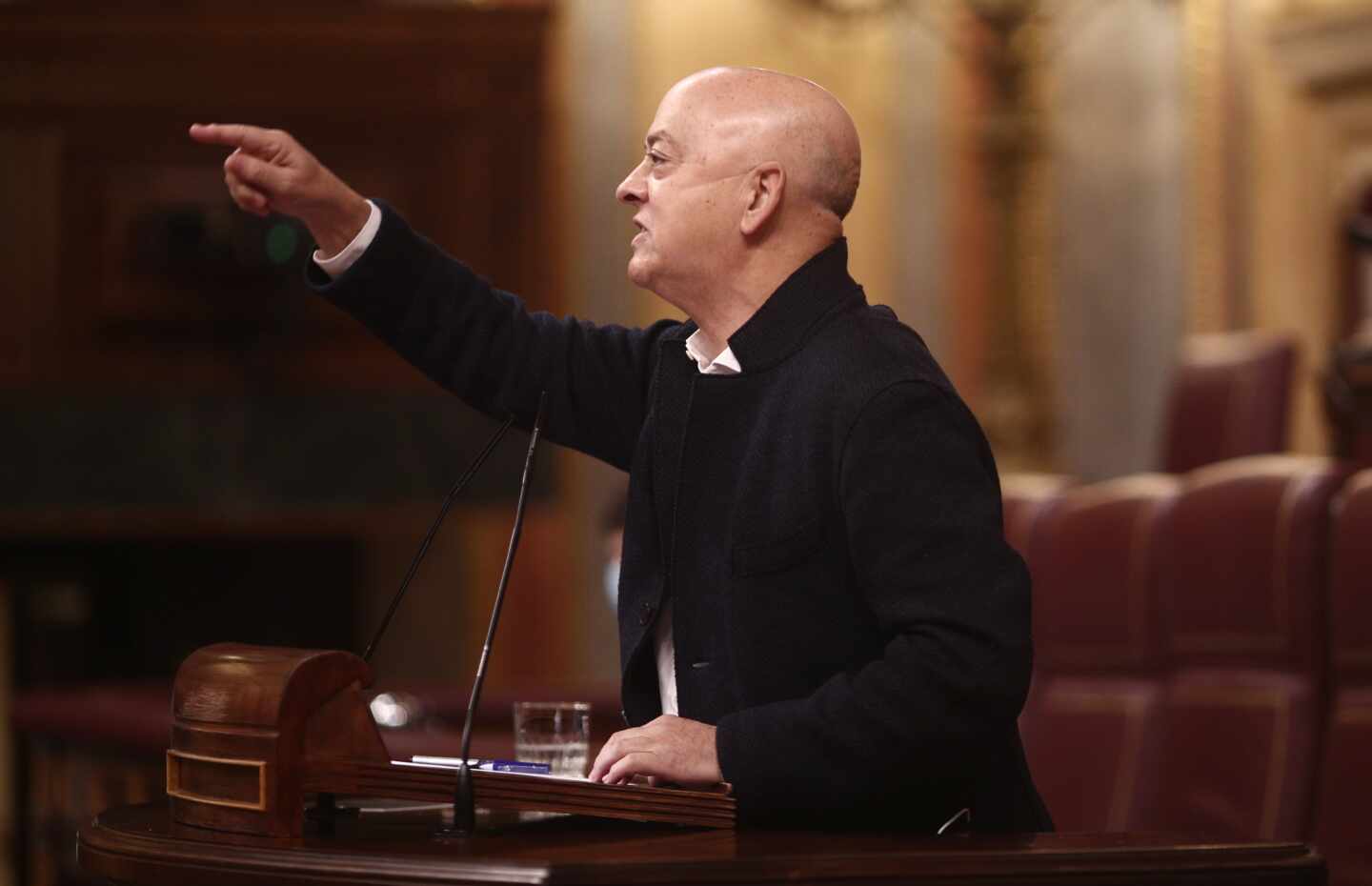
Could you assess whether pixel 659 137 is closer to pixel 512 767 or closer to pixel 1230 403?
pixel 512 767

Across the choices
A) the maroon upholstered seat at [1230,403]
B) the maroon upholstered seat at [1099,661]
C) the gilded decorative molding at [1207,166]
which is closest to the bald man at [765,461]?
the maroon upholstered seat at [1099,661]

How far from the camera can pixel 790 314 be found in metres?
1.66

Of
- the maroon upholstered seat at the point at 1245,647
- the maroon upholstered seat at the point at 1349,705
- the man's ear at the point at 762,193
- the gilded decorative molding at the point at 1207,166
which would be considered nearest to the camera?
the man's ear at the point at 762,193

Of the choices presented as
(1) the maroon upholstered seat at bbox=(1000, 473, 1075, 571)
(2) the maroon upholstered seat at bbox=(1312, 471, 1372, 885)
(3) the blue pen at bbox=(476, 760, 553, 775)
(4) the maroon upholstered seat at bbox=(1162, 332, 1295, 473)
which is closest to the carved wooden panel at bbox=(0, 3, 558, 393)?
(4) the maroon upholstered seat at bbox=(1162, 332, 1295, 473)

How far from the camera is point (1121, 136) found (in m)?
6.53

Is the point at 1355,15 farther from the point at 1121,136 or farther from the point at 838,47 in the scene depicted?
the point at 838,47

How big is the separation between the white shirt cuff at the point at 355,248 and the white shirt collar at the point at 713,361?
0.98 feet

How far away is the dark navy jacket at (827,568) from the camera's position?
1465mm

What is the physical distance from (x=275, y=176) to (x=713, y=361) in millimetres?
399

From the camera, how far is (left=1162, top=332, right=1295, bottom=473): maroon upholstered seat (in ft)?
14.1

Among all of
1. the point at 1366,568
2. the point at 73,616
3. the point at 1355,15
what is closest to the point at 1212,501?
the point at 1366,568

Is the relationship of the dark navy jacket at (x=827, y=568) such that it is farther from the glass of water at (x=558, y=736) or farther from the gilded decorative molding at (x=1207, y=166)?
the gilded decorative molding at (x=1207, y=166)

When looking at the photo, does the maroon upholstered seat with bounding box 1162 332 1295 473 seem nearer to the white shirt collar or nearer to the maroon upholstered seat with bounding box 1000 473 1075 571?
the maroon upholstered seat with bounding box 1000 473 1075 571

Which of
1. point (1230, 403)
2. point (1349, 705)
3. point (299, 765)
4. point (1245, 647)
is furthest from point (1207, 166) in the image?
point (299, 765)
